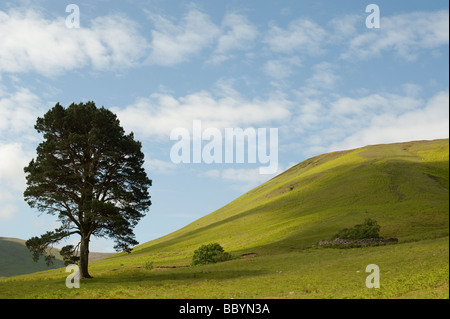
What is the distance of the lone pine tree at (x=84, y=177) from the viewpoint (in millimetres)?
47219

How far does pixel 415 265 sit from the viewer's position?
3784 cm

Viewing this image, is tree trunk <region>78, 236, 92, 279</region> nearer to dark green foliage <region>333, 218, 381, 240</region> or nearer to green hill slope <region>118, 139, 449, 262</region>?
green hill slope <region>118, 139, 449, 262</region>

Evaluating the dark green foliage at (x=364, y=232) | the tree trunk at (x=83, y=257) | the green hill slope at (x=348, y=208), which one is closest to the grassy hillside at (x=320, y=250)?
the green hill slope at (x=348, y=208)

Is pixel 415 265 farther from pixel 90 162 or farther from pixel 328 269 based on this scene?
pixel 90 162

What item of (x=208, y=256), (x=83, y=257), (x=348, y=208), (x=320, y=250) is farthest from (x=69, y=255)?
(x=348, y=208)

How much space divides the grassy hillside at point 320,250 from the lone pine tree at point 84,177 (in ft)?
18.6

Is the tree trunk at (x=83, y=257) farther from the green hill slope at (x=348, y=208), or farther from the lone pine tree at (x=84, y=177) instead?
the green hill slope at (x=348, y=208)

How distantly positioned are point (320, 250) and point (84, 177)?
40615 millimetres

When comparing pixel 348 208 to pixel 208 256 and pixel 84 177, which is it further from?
pixel 84 177

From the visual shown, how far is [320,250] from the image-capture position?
66.4 meters

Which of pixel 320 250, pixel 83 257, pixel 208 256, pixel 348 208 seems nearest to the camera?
pixel 83 257

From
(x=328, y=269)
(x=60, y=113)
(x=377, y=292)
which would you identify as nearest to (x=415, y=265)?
(x=328, y=269)

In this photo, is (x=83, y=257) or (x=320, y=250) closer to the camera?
(x=83, y=257)

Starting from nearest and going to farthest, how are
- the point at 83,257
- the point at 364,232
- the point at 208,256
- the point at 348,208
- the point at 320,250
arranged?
the point at 83,257
the point at 320,250
the point at 208,256
the point at 364,232
the point at 348,208
